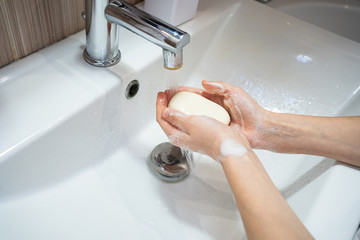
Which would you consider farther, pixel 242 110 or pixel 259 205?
pixel 242 110

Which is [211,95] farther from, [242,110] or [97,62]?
[97,62]

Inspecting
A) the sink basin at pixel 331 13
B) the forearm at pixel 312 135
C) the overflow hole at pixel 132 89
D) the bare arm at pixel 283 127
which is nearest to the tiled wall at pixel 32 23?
the overflow hole at pixel 132 89

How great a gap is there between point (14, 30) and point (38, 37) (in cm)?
5

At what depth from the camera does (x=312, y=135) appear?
53 centimetres

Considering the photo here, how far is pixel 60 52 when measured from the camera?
1.74ft

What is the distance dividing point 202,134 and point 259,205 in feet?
0.40

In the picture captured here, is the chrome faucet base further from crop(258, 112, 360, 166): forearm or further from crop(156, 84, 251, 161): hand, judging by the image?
crop(258, 112, 360, 166): forearm

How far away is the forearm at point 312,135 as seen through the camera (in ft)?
1.65

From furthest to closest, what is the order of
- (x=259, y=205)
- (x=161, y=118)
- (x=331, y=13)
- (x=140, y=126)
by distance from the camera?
(x=331, y=13) → (x=140, y=126) → (x=161, y=118) → (x=259, y=205)

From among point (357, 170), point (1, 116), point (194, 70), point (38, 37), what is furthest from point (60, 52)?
point (357, 170)

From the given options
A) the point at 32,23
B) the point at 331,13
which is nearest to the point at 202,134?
the point at 32,23

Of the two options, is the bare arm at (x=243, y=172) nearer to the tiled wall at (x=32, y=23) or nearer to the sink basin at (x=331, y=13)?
the tiled wall at (x=32, y=23)

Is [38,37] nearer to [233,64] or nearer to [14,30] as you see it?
[14,30]

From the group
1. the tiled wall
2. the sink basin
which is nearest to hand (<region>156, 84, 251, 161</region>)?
the tiled wall
